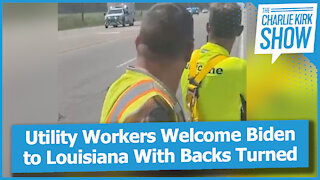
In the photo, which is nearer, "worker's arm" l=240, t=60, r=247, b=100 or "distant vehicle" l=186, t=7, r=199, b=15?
"distant vehicle" l=186, t=7, r=199, b=15

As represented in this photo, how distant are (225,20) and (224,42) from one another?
240 millimetres

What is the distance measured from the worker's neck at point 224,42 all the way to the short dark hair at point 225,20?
44 mm

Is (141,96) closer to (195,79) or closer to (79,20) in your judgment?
(195,79)

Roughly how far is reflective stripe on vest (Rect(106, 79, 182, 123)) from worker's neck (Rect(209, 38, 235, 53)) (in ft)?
2.83

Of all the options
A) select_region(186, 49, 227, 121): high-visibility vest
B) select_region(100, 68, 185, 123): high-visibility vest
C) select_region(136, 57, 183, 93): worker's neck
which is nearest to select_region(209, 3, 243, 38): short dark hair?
select_region(186, 49, 227, 121): high-visibility vest

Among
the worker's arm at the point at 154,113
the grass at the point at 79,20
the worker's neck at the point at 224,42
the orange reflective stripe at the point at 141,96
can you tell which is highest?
the grass at the point at 79,20

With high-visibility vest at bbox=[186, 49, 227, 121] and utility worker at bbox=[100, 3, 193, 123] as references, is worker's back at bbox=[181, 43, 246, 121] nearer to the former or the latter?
high-visibility vest at bbox=[186, 49, 227, 121]

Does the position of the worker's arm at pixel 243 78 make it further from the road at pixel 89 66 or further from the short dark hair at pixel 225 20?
the road at pixel 89 66

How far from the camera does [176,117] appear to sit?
5430 millimetres

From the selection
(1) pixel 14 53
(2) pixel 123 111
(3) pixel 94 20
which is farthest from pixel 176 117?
(1) pixel 14 53

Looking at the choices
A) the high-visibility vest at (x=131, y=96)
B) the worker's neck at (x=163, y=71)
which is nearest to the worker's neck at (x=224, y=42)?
the worker's neck at (x=163, y=71)

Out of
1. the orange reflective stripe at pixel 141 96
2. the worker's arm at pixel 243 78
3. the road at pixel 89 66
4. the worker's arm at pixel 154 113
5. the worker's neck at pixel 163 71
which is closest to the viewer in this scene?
the orange reflective stripe at pixel 141 96

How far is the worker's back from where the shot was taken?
18.2ft
